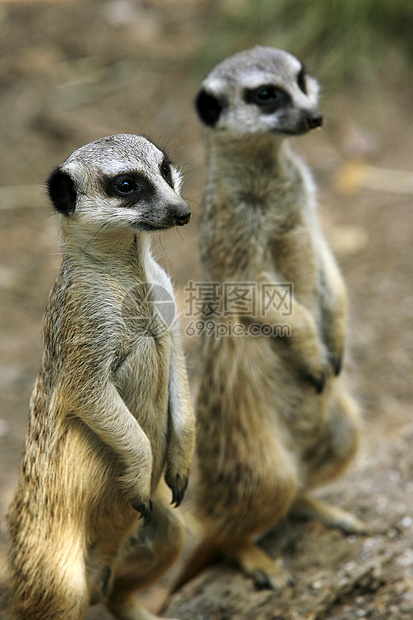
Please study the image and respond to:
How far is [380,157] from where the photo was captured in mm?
6145

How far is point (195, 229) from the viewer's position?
5.69 metres


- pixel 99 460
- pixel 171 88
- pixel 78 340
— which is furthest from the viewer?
pixel 171 88

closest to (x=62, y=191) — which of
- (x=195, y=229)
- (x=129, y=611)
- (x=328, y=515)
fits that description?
(x=129, y=611)

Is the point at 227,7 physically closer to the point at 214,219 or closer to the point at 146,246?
the point at 214,219

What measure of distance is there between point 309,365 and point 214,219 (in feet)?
2.34

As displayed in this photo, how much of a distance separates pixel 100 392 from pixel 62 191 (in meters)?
0.55

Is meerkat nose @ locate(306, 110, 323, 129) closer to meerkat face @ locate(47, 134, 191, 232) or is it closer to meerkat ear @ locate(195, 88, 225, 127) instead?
meerkat ear @ locate(195, 88, 225, 127)

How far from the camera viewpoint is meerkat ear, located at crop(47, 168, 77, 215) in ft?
6.38

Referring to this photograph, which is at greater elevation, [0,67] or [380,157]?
[0,67]

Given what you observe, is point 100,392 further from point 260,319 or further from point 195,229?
point 195,229

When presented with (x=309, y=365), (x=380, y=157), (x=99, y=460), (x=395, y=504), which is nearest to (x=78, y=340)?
(x=99, y=460)

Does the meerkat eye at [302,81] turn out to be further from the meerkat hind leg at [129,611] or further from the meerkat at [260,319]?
the meerkat hind leg at [129,611]

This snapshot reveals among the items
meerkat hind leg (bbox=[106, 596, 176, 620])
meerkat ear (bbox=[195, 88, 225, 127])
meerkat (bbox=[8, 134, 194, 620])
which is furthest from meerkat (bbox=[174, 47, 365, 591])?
meerkat (bbox=[8, 134, 194, 620])

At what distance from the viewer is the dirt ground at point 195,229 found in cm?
291
